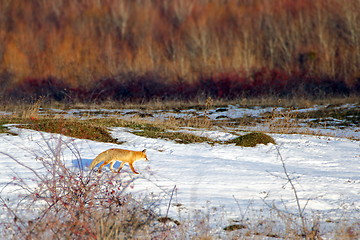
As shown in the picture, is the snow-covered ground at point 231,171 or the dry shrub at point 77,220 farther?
the snow-covered ground at point 231,171

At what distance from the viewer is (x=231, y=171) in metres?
8.90

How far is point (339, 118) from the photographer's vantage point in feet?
82.9

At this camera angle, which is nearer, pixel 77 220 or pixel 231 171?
pixel 77 220

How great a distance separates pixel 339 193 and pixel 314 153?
15.2 feet

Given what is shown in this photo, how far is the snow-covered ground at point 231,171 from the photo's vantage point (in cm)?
659

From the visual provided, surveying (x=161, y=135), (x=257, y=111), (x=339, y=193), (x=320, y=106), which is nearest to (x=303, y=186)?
(x=339, y=193)

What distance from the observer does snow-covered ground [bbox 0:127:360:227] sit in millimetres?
6590

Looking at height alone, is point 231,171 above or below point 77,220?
below

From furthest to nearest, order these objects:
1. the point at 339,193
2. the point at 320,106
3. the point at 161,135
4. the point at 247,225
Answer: the point at 320,106 < the point at 161,135 < the point at 339,193 < the point at 247,225

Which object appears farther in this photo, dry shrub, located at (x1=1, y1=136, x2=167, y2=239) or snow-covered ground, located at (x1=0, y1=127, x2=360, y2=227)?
snow-covered ground, located at (x1=0, y1=127, x2=360, y2=227)

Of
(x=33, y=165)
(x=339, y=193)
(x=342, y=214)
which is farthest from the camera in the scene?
(x=33, y=165)

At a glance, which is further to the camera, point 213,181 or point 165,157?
point 165,157

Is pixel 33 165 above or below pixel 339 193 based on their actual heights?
above

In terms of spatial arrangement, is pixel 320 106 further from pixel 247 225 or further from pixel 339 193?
pixel 247 225
